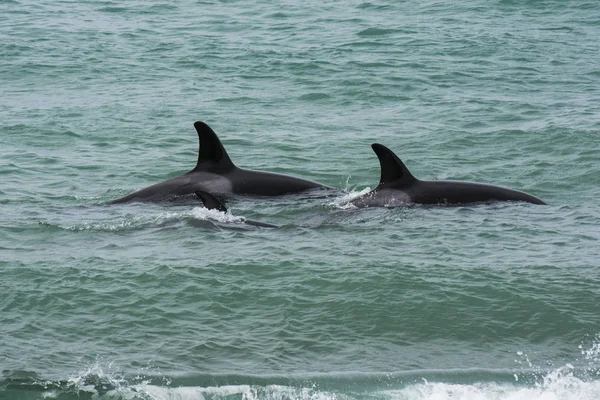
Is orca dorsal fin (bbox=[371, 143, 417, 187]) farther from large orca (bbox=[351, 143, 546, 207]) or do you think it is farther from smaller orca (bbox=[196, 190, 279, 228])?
smaller orca (bbox=[196, 190, 279, 228])

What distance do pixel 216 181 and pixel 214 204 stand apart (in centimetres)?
182

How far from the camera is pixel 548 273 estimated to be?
570 inches

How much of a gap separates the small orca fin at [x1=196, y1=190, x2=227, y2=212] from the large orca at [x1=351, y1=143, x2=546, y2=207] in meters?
2.23

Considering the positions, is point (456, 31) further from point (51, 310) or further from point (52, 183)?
point (51, 310)

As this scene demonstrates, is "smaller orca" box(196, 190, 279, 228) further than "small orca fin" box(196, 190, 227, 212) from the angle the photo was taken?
No

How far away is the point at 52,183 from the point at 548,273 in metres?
9.45

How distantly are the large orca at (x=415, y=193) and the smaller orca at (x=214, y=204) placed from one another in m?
1.82

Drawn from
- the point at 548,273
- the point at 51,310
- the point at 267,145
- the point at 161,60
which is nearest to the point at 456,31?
the point at 161,60

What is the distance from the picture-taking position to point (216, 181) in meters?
18.7

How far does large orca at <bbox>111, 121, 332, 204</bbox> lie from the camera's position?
1839 cm

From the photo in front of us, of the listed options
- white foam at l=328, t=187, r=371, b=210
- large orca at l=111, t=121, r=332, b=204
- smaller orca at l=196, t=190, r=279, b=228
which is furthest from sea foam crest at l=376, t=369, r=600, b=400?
large orca at l=111, t=121, r=332, b=204

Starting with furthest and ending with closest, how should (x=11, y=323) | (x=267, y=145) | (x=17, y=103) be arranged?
(x=17, y=103)
(x=267, y=145)
(x=11, y=323)

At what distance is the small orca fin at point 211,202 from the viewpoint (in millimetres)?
16719

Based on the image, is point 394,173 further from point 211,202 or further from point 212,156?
point 212,156
